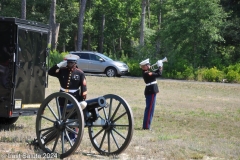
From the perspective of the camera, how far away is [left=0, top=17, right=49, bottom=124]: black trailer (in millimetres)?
11438

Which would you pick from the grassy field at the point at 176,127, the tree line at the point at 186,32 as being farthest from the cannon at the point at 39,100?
the tree line at the point at 186,32

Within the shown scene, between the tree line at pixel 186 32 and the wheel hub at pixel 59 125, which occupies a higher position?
the tree line at pixel 186 32

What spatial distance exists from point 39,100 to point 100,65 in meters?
23.7

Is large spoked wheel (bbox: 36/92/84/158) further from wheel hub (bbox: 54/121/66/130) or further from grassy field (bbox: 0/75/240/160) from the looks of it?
grassy field (bbox: 0/75/240/160)

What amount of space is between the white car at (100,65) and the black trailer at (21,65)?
76.4 ft

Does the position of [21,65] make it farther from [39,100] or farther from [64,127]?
[64,127]

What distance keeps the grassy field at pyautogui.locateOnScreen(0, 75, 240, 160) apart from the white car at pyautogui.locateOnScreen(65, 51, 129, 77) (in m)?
4.68

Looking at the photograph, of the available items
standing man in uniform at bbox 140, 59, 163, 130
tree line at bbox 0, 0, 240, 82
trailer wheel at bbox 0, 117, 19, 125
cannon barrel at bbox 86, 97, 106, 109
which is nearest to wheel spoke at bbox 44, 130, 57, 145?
cannon barrel at bbox 86, 97, 106, 109

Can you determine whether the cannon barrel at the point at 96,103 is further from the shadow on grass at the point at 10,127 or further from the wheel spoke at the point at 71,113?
the shadow on grass at the point at 10,127

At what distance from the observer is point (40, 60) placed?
1242 centimetres

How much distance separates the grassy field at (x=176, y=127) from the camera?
9.84 metres

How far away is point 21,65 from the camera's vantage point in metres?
11.7

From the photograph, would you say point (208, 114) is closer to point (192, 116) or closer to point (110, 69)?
point (192, 116)

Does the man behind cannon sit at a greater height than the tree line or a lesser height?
lesser
